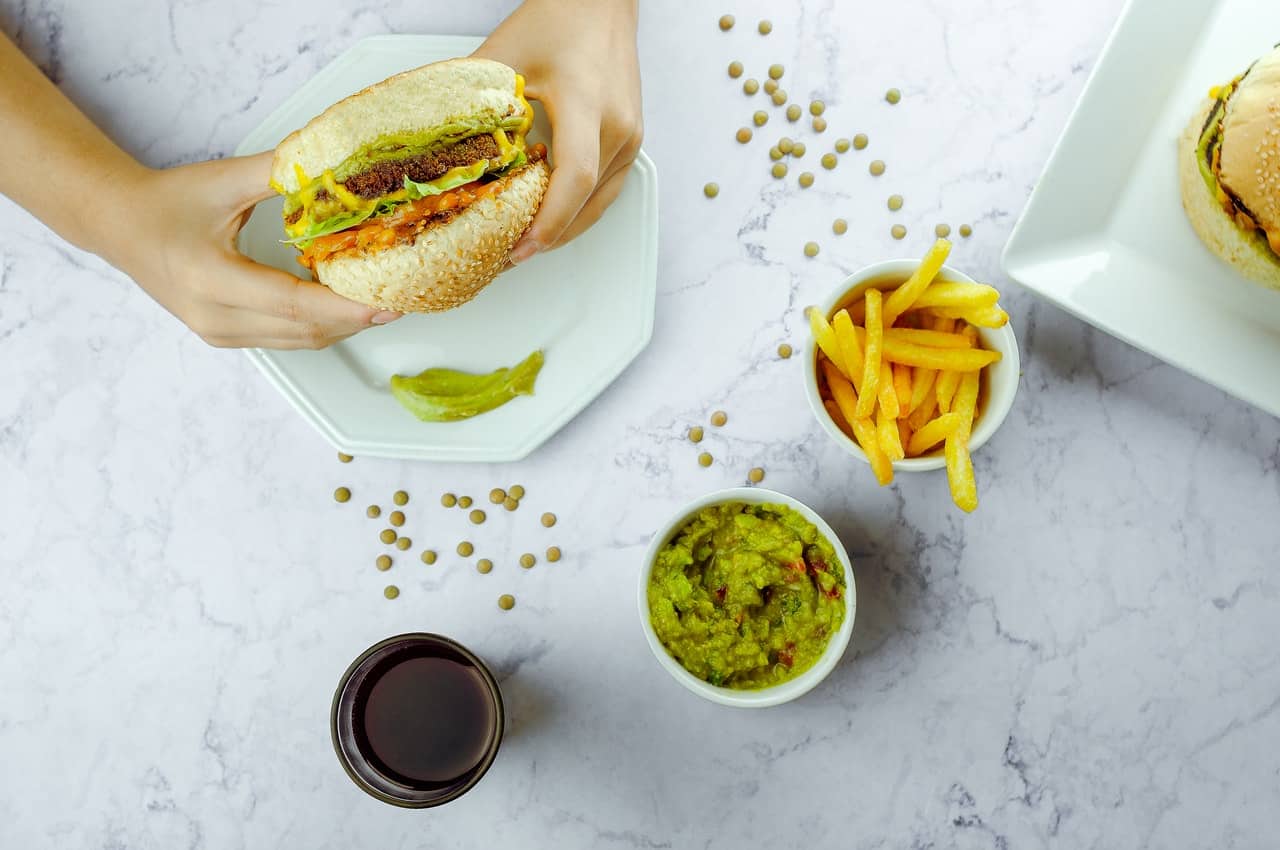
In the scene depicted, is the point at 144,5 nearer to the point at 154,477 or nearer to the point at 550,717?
the point at 154,477

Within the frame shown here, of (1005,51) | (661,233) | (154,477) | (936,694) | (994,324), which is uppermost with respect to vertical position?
(1005,51)

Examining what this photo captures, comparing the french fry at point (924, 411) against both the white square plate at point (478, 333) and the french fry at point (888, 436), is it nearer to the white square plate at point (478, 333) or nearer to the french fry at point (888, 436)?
the french fry at point (888, 436)

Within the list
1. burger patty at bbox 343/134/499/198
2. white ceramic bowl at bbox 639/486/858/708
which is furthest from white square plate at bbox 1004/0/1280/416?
burger patty at bbox 343/134/499/198

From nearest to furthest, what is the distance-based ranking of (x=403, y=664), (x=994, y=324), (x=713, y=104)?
1. (x=994, y=324)
2. (x=403, y=664)
3. (x=713, y=104)

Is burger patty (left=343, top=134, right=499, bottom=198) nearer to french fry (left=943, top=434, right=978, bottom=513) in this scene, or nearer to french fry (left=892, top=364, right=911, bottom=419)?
french fry (left=892, top=364, right=911, bottom=419)

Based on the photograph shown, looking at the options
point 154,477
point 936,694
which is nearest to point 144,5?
point 154,477

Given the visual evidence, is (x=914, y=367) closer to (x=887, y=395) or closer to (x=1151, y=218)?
(x=887, y=395)

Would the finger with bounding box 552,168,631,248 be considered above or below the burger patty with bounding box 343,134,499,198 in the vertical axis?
below
